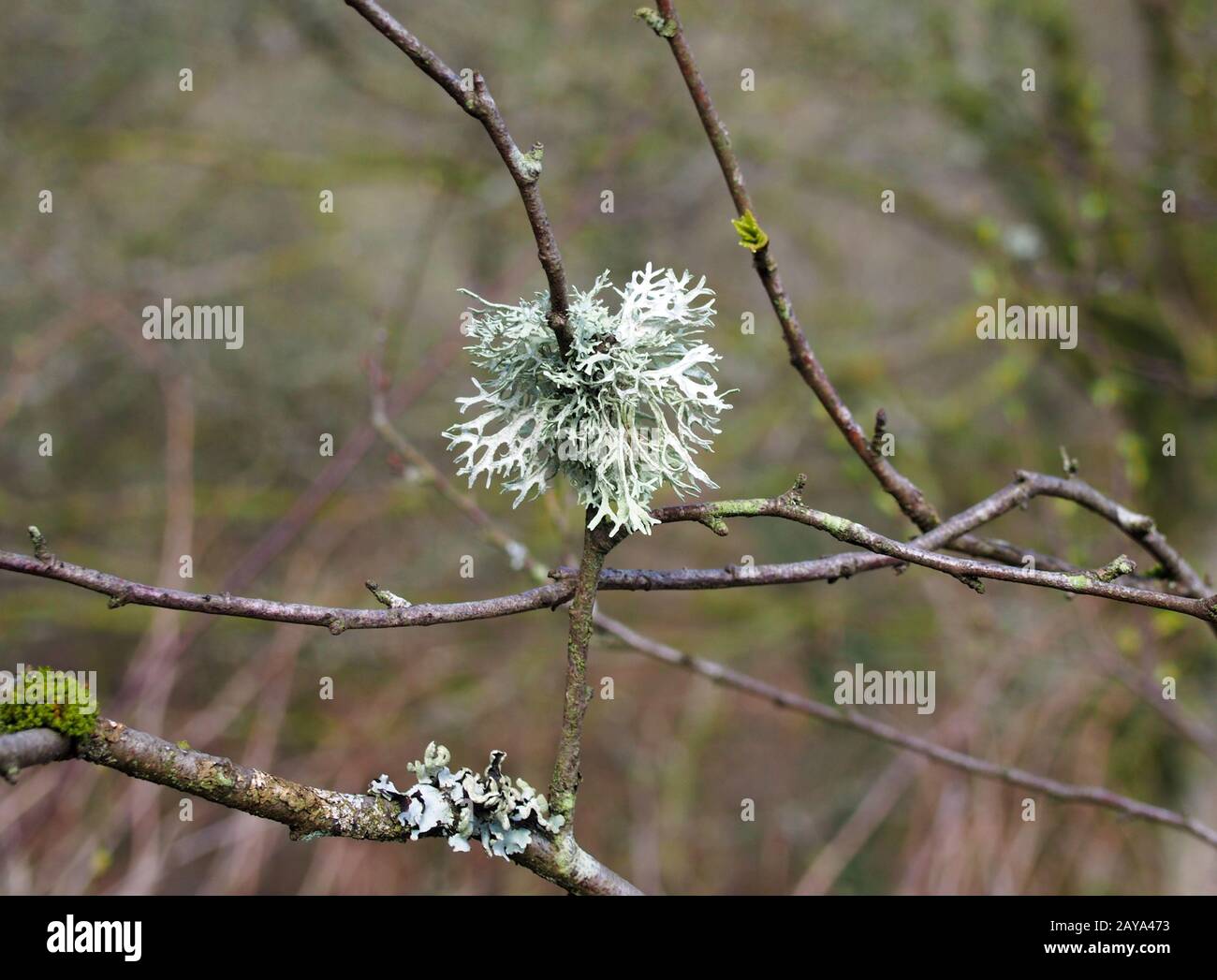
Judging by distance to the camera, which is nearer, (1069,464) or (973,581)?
(973,581)

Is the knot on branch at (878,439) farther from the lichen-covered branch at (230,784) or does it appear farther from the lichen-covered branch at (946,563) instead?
the lichen-covered branch at (230,784)

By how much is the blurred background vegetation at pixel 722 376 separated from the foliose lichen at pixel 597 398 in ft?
6.95

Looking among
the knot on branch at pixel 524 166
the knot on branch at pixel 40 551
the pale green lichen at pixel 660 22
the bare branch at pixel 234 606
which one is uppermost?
the pale green lichen at pixel 660 22

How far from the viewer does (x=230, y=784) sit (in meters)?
0.94

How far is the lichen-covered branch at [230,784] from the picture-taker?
2.91ft

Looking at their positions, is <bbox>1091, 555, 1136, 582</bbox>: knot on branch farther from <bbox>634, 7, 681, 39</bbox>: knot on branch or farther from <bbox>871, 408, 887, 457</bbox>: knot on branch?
<bbox>634, 7, 681, 39</bbox>: knot on branch

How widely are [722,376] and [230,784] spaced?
162 inches

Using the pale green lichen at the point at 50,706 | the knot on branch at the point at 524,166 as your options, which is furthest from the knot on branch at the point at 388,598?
the knot on branch at the point at 524,166

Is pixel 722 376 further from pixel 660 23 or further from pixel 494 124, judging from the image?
pixel 494 124

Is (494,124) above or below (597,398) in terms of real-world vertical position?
above

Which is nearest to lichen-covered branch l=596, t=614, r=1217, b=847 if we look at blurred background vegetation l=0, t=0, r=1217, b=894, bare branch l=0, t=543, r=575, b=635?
bare branch l=0, t=543, r=575, b=635

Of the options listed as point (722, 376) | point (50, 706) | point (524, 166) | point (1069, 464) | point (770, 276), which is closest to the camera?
point (50, 706)

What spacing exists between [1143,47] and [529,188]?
425 cm

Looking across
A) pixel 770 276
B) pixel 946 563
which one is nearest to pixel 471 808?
pixel 946 563
